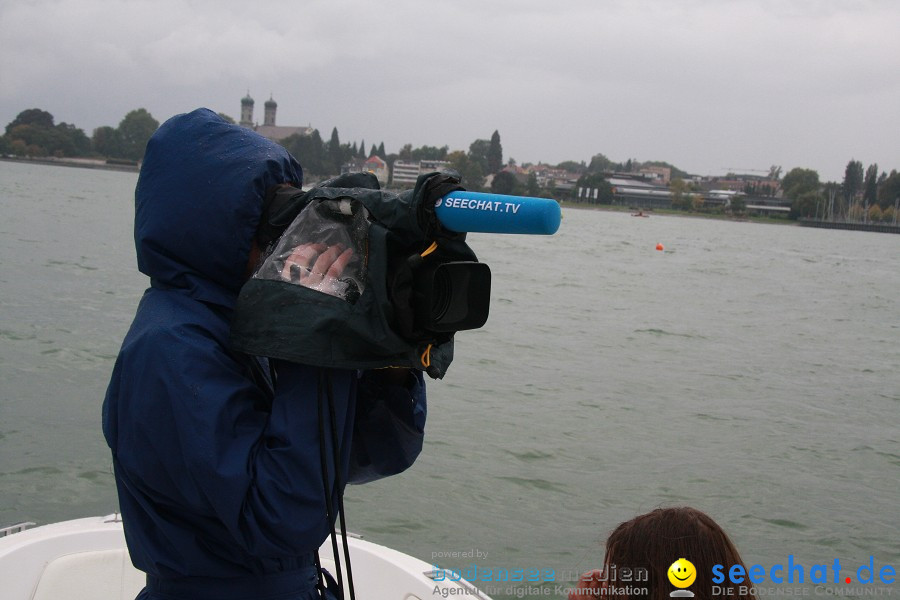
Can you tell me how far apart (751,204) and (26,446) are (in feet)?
477

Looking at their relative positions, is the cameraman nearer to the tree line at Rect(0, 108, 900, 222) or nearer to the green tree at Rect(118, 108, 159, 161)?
the tree line at Rect(0, 108, 900, 222)

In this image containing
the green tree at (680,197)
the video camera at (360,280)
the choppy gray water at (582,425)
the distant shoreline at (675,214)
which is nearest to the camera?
the video camera at (360,280)

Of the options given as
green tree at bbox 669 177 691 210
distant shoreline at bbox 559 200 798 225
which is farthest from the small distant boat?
green tree at bbox 669 177 691 210

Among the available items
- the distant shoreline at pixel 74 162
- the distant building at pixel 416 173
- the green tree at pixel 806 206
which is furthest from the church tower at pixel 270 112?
Answer: the distant building at pixel 416 173

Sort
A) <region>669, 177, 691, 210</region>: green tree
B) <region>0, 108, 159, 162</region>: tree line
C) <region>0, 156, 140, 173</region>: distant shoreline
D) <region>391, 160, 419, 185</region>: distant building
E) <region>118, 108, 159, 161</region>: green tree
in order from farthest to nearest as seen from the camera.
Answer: <region>669, 177, 691, 210</region>: green tree < <region>0, 156, 140, 173</region>: distant shoreline < <region>0, 108, 159, 162</region>: tree line < <region>118, 108, 159, 161</region>: green tree < <region>391, 160, 419, 185</region>: distant building

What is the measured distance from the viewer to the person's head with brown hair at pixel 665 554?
178 centimetres

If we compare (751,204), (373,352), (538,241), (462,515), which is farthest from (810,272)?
(751,204)

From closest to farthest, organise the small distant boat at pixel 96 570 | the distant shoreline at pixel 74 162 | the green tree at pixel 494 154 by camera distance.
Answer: the small distant boat at pixel 96 570
the green tree at pixel 494 154
the distant shoreline at pixel 74 162

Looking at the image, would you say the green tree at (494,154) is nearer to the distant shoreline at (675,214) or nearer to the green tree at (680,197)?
the distant shoreline at (675,214)

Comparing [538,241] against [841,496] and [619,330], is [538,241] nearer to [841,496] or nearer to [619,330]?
[619,330]

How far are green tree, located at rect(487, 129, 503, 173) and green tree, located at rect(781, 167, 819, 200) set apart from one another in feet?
227

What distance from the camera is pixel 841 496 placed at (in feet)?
31.2

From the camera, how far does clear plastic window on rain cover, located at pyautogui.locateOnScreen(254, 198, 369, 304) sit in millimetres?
1622

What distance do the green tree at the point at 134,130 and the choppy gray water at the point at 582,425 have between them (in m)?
A: 88.5
